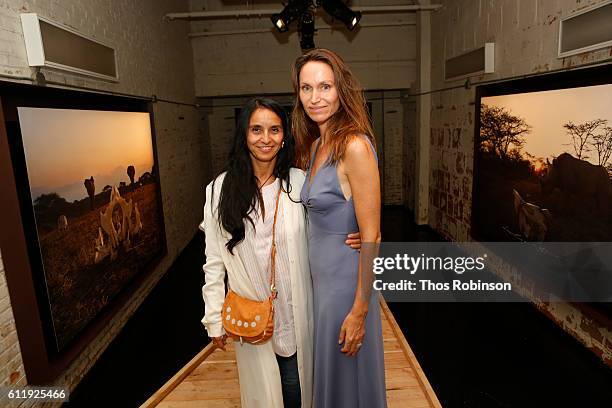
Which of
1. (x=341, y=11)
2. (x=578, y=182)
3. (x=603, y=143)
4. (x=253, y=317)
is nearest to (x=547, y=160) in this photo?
(x=578, y=182)

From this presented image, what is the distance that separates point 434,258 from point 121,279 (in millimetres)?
3820

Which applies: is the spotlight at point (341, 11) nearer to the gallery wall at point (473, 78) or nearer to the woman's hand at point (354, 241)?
the gallery wall at point (473, 78)

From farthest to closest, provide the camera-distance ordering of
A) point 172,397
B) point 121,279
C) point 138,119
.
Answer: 1. point 138,119
2. point 121,279
3. point 172,397

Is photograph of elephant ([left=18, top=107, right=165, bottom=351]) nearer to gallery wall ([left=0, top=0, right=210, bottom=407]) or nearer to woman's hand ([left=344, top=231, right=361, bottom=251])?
gallery wall ([left=0, top=0, right=210, bottom=407])

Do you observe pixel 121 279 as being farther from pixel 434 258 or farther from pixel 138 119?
pixel 434 258

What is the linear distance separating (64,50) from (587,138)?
3612 mm

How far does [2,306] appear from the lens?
2137mm

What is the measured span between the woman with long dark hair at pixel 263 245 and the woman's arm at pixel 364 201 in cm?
8

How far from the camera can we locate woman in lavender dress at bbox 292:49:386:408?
1.42 metres

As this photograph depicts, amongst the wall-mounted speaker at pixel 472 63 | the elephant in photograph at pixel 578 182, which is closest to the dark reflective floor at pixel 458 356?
the elephant in photograph at pixel 578 182

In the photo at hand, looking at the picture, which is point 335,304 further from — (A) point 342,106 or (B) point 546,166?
(B) point 546,166

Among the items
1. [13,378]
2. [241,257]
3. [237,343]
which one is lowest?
[13,378]

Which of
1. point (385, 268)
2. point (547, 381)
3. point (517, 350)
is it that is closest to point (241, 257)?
point (547, 381)

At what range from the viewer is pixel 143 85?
457 centimetres
